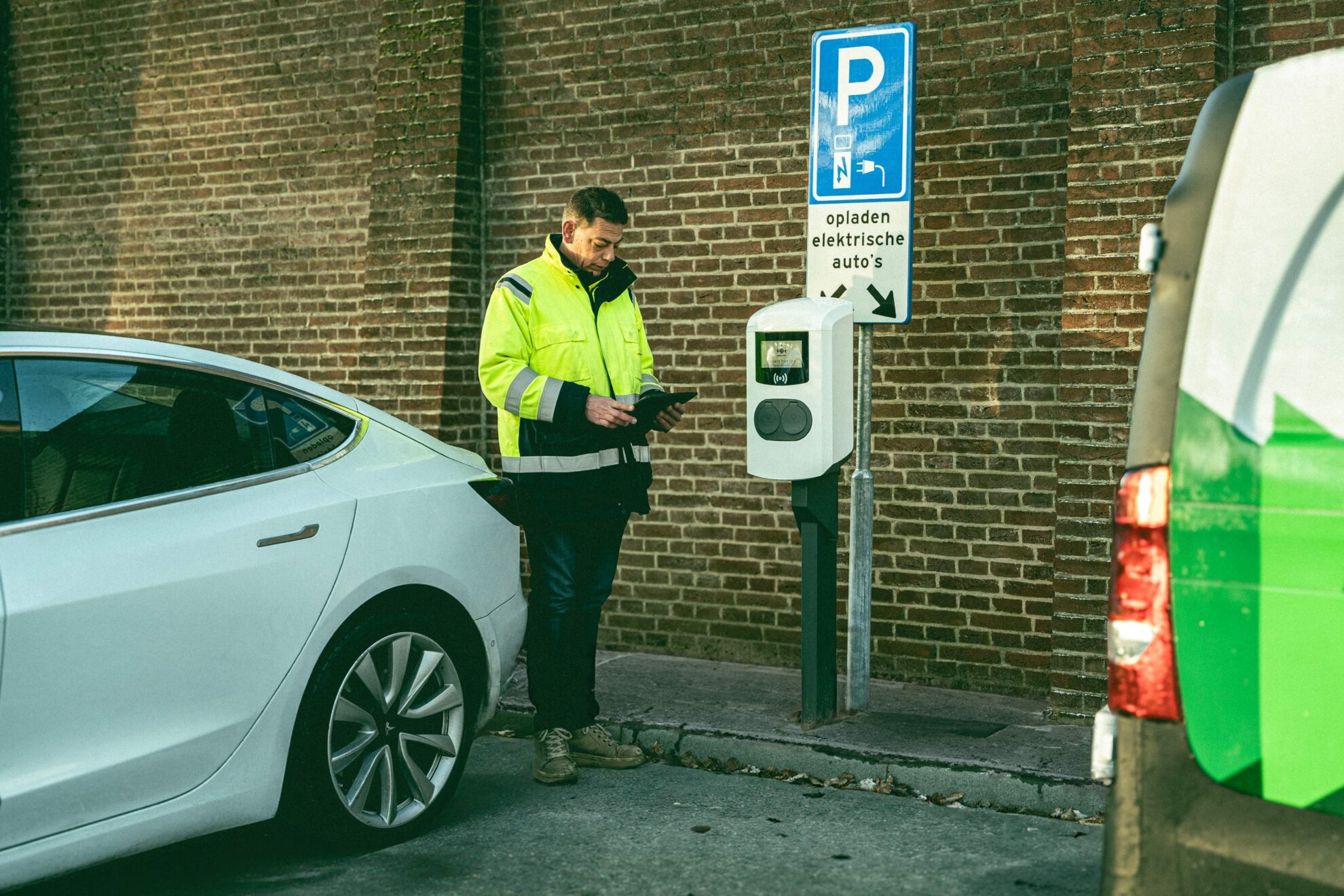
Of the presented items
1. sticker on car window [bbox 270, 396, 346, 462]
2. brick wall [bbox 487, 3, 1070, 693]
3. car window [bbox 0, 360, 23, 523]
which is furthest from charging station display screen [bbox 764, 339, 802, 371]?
car window [bbox 0, 360, 23, 523]

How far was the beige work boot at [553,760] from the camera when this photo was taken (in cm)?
548

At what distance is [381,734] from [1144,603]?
106 inches

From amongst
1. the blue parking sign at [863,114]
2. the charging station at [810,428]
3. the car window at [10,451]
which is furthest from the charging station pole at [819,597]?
A: the car window at [10,451]

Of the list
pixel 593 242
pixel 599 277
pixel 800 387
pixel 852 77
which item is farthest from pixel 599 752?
pixel 852 77

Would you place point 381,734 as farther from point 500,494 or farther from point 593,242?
point 593,242

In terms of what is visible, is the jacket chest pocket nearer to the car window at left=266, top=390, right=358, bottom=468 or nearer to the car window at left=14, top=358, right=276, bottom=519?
the car window at left=266, top=390, right=358, bottom=468

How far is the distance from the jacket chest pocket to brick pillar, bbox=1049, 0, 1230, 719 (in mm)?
2218

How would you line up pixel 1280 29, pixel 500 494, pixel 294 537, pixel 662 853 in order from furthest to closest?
pixel 1280 29, pixel 500 494, pixel 662 853, pixel 294 537

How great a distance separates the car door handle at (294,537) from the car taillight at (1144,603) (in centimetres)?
250

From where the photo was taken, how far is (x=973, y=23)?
6.88 m

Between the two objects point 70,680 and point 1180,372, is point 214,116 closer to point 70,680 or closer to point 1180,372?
point 70,680

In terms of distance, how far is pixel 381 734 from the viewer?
4.60 meters

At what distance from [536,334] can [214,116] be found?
15.9 feet

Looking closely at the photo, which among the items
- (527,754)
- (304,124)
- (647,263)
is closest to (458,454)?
(527,754)
